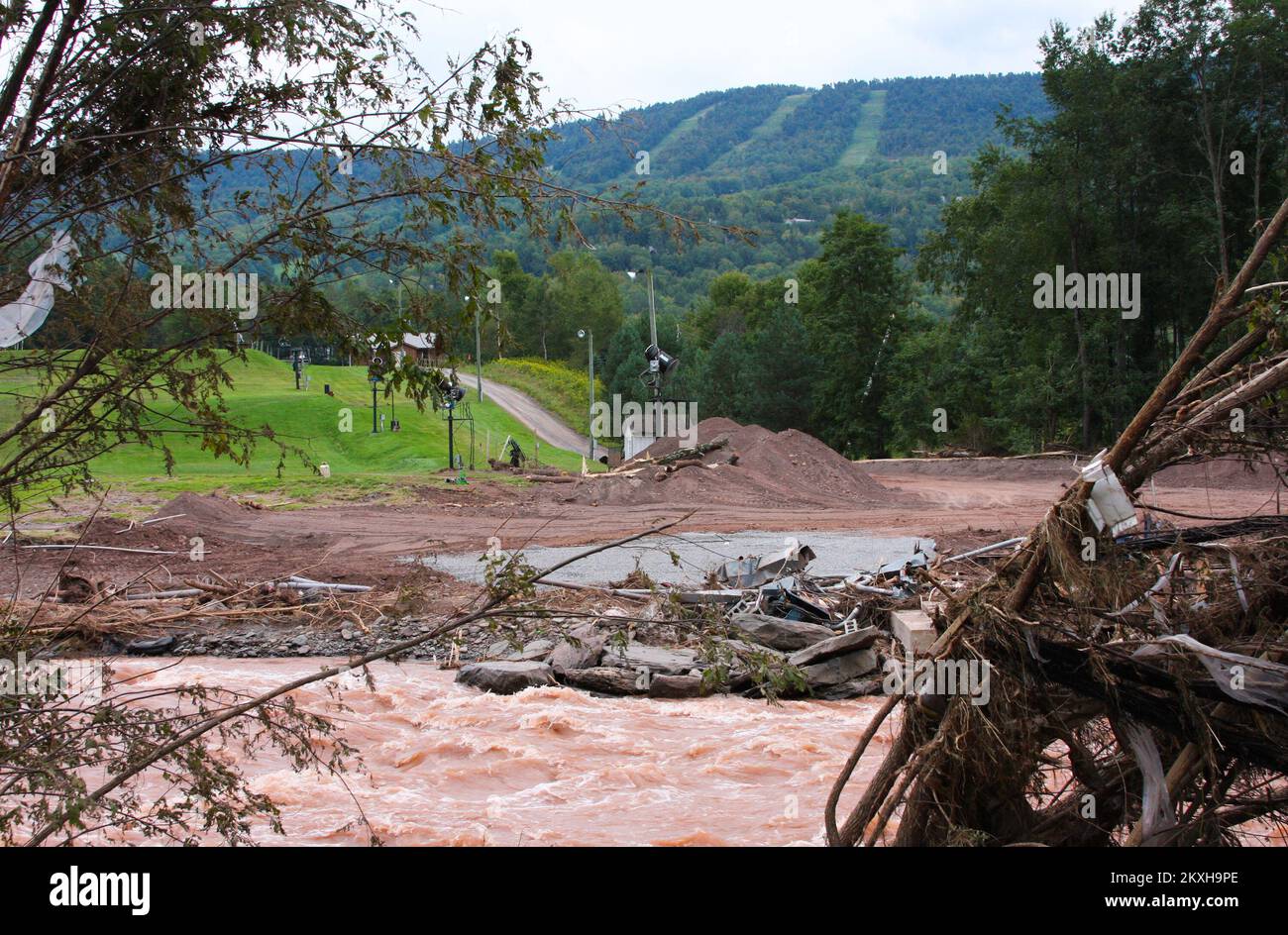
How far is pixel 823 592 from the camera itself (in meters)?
15.5

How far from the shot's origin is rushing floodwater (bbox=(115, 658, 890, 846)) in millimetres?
8883

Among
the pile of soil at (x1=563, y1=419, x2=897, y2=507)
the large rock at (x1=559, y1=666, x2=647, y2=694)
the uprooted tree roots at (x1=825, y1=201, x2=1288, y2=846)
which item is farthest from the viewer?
the pile of soil at (x1=563, y1=419, x2=897, y2=507)

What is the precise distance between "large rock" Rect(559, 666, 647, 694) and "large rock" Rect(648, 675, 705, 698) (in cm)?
16

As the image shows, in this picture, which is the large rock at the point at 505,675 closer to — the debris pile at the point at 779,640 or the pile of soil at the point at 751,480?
the debris pile at the point at 779,640

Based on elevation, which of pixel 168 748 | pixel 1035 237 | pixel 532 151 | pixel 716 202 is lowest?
pixel 168 748

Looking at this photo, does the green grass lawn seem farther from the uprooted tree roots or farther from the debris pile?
the uprooted tree roots

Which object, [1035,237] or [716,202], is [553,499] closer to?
[1035,237]

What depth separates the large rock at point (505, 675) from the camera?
43.7ft

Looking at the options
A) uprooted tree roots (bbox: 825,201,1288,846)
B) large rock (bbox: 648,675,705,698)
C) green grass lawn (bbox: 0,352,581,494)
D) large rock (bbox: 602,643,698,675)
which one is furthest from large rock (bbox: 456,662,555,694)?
green grass lawn (bbox: 0,352,581,494)

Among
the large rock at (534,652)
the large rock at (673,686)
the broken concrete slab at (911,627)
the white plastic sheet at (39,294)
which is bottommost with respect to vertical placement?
the large rock at (673,686)

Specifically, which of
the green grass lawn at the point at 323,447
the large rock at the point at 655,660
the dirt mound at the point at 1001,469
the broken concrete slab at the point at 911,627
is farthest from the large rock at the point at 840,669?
the dirt mound at the point at 1001,469

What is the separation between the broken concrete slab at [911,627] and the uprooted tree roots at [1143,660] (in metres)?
4.69
